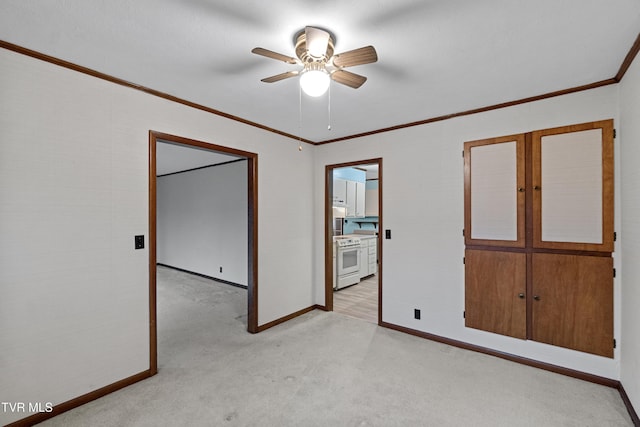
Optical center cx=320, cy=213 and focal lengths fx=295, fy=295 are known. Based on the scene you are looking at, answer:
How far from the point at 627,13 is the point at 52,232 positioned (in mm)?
3577

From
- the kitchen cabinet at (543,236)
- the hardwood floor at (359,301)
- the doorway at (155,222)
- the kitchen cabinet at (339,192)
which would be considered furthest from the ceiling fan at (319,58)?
the kitchen cabinet at (339,192)

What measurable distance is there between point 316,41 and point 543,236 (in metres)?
2.46

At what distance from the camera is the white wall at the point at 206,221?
17.8ft

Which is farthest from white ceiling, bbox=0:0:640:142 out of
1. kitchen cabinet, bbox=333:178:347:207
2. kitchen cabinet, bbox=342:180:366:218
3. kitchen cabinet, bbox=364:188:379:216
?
kitchen cabinet, bbox=364:188:379:216

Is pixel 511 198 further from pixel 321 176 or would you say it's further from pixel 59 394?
pixel 59 394

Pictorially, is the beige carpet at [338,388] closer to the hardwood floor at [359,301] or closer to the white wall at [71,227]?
the white wall at [71,227]

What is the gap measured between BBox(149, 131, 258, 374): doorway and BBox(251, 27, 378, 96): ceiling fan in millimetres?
1362

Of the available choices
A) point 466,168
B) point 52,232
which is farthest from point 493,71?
point 52,232

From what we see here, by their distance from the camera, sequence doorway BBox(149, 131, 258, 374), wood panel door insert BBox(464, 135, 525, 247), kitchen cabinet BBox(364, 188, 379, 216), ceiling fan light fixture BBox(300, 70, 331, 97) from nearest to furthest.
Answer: ceiling fan light fixture BBox(300, 70, 331, 97) → doorway BBox(149, 131, 258, 374) → wood panel door insert BBox(464, 135, 525, 247) → kitchen cabinet BBox(364, 188, 379, 216)

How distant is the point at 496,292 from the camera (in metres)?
2.78

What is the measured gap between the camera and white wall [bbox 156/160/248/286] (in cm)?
543

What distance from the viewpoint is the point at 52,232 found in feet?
6.45

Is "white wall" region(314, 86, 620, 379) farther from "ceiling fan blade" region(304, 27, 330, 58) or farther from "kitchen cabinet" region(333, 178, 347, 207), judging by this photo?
"kitchen cabinet" region(333, 178, 347, 207)

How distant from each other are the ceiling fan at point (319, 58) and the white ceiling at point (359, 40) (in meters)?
0.10
